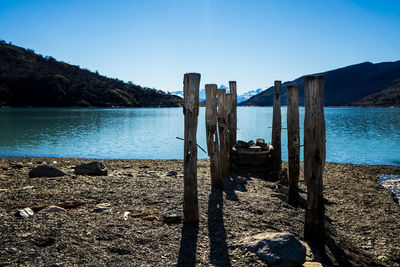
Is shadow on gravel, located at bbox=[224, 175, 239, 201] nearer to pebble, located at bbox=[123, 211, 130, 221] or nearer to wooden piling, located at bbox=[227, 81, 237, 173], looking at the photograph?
wooden piling, located at bbox=[227, 81, 237, 173]

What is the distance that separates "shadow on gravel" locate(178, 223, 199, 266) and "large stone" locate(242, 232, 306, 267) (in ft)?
2.96

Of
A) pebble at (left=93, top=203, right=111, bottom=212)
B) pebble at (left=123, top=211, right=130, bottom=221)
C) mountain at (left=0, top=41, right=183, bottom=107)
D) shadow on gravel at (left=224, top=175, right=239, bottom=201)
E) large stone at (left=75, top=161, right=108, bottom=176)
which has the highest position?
mountain at (left=0, top=41, right=183, bottom=107)

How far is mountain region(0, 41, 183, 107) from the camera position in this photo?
97.8 meters

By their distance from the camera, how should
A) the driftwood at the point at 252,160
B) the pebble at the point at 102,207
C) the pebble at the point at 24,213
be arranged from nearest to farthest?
1. the pebble at the point at 24,213
2. the pebble at the point at 102,207
3. the driftwood at the point at 252,160

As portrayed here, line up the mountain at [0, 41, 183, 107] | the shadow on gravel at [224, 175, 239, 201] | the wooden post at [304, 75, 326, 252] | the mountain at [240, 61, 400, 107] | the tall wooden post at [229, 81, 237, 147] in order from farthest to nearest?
the mountain at [240, 61, 400, 107]
the mountain at [0, 41, 183, 107]
the tall wooden post at [229, 81, 237, 147]
the shadow on gravel at [224, 175, 239, 201]
the wooden post at [304, 75, 326, 252]

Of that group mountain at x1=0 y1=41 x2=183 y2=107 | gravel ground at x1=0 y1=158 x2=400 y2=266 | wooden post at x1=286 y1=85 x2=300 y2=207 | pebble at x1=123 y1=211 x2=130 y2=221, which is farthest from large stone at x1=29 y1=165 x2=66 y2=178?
mountain at x1=0 y1=41 x2=183 y2=107

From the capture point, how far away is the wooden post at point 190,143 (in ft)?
19.3

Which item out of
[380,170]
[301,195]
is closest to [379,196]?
[301,195]

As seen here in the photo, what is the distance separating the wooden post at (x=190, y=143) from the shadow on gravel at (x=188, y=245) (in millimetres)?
254

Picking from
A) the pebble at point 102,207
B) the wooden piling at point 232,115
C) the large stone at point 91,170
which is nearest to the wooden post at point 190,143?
the pebble at point 102,207

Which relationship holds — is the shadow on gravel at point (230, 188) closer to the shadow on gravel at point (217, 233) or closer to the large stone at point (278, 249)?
A: the shadow on gravel at point (217, 233)

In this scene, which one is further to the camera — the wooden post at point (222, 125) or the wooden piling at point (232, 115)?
the wooden piling at point (232, 115)

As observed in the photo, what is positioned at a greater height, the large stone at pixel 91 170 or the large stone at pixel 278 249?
the large stone at pixel 91 170

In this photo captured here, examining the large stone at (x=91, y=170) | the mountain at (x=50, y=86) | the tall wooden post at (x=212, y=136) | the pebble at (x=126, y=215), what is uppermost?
the mountain at (x=50, y=86)
